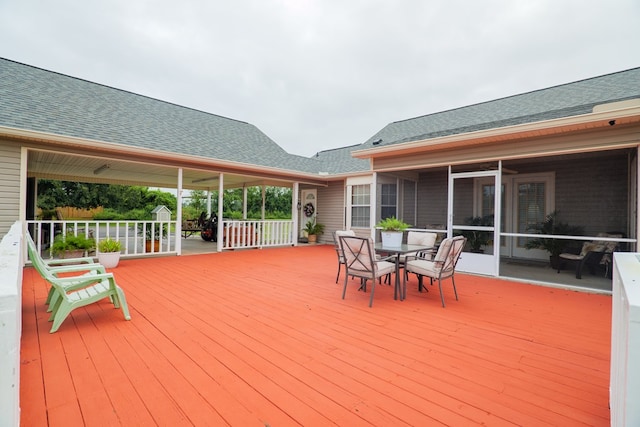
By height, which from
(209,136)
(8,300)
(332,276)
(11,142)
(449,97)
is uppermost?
(449,97)

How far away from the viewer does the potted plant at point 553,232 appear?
6.82 metres

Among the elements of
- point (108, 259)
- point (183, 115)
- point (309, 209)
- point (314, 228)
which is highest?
point (183, 115)

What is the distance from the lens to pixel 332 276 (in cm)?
567

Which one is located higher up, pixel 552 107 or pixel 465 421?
pixel 552 107

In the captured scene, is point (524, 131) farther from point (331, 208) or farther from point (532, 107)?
point (331, 208)

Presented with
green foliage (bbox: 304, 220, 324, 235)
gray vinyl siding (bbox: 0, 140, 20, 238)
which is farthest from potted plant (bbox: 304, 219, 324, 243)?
gray vinyl siding (bbox: 0, 140, 20, 238)

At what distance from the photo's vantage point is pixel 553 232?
7387mm

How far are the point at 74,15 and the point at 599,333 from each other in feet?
46.0

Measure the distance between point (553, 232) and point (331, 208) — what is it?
6.94m

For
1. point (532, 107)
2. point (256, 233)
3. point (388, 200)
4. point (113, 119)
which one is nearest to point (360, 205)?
point (388, 200)

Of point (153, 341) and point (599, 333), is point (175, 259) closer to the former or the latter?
point (153, 341)

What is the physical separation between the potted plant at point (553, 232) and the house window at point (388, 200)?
11.7ft

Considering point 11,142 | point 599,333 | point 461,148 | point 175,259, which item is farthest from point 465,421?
point 11,142

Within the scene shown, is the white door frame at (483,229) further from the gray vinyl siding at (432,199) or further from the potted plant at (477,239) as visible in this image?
the gray vinyl siding at (432,199)
